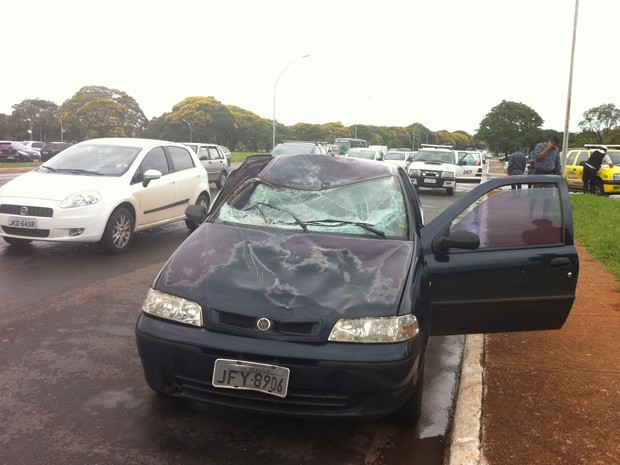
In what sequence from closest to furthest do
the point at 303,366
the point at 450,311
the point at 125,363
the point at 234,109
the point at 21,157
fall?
1. the point at 303,366
2. the point at 450,311
3. the point at 125,363
4. the point at 21,157
5. the point at 234,109

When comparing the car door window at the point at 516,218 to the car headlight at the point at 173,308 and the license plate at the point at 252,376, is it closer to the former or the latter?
the license plate at the point at 252,376

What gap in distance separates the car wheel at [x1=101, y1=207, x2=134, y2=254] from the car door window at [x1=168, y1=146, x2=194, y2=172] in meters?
1.53

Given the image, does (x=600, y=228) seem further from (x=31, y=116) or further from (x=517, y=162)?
(x=31, y=116)

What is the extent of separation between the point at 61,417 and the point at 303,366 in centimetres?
150

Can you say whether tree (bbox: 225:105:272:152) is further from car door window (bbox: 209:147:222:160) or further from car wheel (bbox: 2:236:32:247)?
car wheel (bbox: 2:236:32:247)

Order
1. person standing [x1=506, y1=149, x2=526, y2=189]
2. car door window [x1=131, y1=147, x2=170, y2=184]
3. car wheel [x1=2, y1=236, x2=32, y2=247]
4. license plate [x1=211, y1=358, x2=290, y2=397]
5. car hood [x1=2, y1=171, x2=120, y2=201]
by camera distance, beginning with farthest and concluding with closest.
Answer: person standing [x1=506, y1=149, x2=526, y2=189] < car door window [x1=131, y1=147, x2=170, y2=184] < car wheel [x1=2, y1=236, x2=32, y2=247] < car hood [x1=2, y1=171, x2=120, y2=201] < license plate [x1=211, y1=358, x2=290, y2=397]

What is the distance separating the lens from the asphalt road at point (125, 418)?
3070 mm

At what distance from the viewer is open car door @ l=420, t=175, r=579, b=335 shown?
12.9 ft

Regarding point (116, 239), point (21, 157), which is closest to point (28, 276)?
point (116, 239)

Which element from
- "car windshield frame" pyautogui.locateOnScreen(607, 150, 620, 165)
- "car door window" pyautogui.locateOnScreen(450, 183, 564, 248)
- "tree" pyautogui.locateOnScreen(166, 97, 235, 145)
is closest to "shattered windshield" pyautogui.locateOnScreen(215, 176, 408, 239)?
"car door window" pyautogui.locateOnScreen(450, 183, 564, 248)

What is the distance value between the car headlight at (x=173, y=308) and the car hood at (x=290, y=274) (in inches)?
1.5

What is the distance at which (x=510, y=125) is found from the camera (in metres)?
97.7

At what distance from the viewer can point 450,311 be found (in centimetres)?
392

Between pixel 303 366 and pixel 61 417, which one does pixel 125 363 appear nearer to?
pixel 61 417
